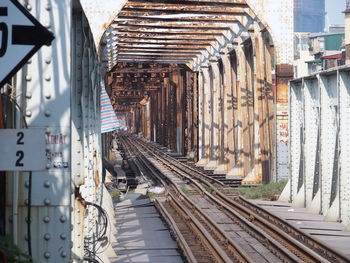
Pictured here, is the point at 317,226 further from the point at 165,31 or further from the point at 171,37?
the point at 171,37

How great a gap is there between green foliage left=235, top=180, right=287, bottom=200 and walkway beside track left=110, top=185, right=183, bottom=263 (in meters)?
3.21

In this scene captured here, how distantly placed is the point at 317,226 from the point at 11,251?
32.7 feet

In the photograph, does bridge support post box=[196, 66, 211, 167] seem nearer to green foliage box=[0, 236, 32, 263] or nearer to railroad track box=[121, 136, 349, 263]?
railroad track box=[121, 136, 349, 263]

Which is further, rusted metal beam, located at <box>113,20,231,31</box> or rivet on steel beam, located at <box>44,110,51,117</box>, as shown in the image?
rusted metal beam, located at <box>113,20,231,31</box>

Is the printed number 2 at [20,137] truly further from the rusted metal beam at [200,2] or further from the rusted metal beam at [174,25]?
the rusted metal beam at [174,25]

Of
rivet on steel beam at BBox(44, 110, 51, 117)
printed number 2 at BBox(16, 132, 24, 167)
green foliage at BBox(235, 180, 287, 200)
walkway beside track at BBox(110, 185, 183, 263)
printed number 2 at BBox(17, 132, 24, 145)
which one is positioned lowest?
walkway beside track at BBox(110, 185, 183, 263)

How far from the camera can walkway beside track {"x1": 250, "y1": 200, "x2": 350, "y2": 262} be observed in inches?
442

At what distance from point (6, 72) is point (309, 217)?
12.3m

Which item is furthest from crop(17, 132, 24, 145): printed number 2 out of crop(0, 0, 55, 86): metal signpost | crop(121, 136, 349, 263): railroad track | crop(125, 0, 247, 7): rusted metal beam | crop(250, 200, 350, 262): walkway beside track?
crop(125, 0, 247, 7): rusted metal beam

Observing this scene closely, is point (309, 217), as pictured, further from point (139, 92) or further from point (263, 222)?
point (139, 92)

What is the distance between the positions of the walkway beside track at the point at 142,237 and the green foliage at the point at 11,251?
243 inches

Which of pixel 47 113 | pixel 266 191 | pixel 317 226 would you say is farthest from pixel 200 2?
pixel 47 113

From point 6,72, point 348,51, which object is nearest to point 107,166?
point 6,72

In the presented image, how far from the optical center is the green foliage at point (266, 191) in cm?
1867
